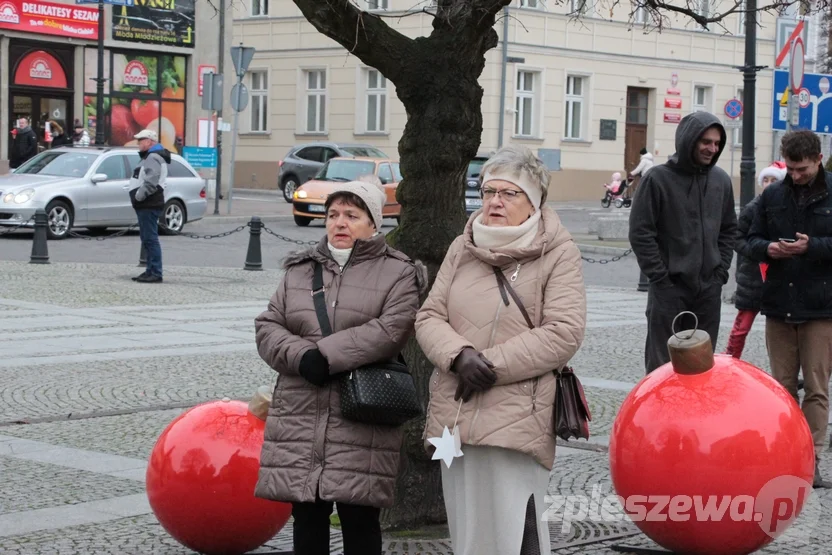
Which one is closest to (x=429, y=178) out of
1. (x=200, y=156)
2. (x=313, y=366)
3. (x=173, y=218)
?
(x=313, y=366)

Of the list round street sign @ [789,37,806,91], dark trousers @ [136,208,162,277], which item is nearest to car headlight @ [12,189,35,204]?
dark trousers @ [136,208,162,277]

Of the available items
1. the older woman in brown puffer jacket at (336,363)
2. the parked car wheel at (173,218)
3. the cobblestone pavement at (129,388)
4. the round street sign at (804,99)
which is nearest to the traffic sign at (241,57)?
the parked car wheel at (173,218)

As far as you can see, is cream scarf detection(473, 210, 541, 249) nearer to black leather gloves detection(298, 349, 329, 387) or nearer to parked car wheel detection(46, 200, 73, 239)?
black leather gloves detection(298, 349, 329, 387)

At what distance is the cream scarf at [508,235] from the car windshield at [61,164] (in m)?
20.7

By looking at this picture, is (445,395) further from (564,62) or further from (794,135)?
(564,62)

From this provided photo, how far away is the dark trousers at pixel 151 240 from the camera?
17.8 meters

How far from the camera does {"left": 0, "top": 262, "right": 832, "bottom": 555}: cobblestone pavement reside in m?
6.21

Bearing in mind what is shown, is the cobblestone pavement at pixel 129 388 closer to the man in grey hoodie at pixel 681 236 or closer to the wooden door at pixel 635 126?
the man in grey hoodie at pixel 681 236

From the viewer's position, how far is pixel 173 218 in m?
26.6

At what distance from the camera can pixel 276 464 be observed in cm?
495

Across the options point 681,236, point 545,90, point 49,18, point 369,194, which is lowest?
point 681,236

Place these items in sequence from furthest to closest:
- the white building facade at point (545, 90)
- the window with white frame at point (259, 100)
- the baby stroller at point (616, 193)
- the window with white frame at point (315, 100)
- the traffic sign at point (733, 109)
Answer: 1. the window with white frame at point (259, 100)
2. the window with white frame at point (315, 100)
3. the white building facade at point (545, 90)
4. the baby stroller at point (616, 193)
5. the traffic sign at point (733, 109)

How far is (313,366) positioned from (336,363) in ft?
0.27

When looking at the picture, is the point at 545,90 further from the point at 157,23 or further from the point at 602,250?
the point at 602,250
